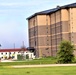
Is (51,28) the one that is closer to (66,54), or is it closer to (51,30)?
(51,30)

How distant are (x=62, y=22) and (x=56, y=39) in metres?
10.5

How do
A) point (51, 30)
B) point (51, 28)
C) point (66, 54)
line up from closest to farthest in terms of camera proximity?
point (66, 54), point (51, 28), point (51, 30)

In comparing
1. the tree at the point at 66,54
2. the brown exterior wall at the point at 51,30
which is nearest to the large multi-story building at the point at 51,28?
the brown exterior wall at the point at 51,30

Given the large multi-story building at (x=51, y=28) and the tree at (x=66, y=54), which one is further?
the large multi-story building at (x=51, y=28)

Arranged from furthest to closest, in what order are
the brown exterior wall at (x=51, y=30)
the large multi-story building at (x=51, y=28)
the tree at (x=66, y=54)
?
1. the brown exterior wall at (x=51, y=30)
2. the large multi-story building at (x=51, y=28)
3. the tree at (x=66, y=54)

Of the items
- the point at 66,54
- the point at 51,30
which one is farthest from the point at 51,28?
the point at 66,54

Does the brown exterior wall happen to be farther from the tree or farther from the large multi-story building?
the tree

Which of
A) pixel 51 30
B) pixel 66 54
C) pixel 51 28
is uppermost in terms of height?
pixel 51 28

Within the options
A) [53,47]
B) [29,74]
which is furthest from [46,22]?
[29,74]

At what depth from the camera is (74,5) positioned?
11144 centimetres

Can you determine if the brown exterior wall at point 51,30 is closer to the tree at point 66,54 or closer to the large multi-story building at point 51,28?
the large multi-story building at point 51,28

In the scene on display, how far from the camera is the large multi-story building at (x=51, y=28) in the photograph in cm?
11238

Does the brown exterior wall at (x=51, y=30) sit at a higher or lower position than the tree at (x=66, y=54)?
higher

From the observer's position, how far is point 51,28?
432 ft
